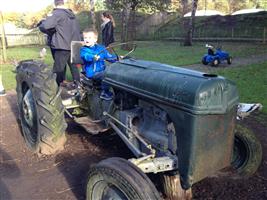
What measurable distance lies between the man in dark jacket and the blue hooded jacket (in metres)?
1.54

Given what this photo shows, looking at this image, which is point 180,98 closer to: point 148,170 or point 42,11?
point 148,170

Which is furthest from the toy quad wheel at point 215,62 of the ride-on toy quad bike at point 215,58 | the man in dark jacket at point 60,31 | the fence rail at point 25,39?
the fence rail at point 25,39

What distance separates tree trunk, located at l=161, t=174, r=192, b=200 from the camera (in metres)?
3.15

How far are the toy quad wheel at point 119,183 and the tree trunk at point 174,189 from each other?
579 mm

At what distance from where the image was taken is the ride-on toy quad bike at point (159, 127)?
2.61 m

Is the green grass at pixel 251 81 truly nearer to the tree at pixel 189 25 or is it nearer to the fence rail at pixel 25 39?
the tree at pixel 189 25

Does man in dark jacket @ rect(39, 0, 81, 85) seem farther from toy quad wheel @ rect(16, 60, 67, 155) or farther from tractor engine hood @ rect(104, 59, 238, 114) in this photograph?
tractor engine hood @ rect(104, 59, 238, 114)

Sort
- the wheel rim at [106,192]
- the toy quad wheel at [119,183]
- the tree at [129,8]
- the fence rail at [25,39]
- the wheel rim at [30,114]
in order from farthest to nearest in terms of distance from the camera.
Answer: the fence rail at [25,39] → the tree at [129,8] → the wheel rim at [30,114] → the wheel rim at [106,192] → the toy quad wheel at [119,183]

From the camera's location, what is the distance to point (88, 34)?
4.53 meters

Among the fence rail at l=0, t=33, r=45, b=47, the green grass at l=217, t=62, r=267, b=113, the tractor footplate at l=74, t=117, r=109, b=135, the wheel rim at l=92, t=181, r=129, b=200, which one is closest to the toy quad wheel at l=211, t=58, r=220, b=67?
the green grass at l=217, t=62, r=267, b=113

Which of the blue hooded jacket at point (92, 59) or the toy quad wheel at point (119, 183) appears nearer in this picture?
the toy quad wheel at point (119, 183)

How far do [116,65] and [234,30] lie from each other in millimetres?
21596

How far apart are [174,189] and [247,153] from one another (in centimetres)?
107

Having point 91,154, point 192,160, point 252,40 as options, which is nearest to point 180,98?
point 192,160
